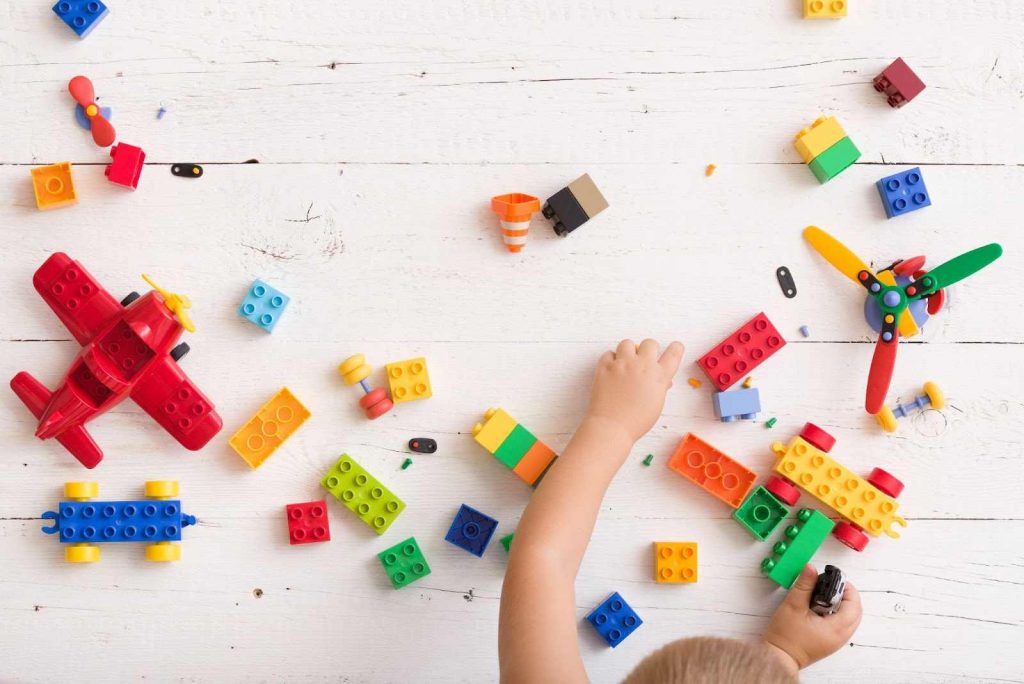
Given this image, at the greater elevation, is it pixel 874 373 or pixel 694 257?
pixel 694 257

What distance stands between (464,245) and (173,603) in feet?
1.76

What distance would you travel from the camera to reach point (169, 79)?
95 cm

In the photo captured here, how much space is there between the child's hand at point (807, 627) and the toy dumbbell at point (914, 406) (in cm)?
19

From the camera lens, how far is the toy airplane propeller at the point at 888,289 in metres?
0.89

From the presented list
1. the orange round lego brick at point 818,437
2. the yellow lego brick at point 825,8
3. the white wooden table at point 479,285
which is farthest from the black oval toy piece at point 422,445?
the yellow lego brick at point 825,8

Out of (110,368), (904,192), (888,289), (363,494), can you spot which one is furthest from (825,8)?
(110,368)

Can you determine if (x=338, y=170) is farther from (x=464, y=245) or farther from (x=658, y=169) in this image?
(x=658, y=169)

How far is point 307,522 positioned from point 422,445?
158mm

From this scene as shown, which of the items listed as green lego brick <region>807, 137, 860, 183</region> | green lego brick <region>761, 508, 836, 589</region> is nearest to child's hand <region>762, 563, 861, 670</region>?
green lego brick <region>761, 508, 836, 589</region>

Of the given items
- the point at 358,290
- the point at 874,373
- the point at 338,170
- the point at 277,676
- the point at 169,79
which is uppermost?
the point at 169,79

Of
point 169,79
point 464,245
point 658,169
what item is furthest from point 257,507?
point 658,169

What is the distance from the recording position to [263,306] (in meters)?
0.93

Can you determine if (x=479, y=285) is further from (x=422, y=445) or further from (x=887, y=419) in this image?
(x=887, y=419)

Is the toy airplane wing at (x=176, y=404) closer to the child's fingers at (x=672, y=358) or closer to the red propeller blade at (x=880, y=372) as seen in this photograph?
the child's fingers at (x=672, y=358)
